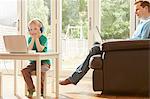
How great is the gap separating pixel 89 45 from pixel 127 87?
1.92m

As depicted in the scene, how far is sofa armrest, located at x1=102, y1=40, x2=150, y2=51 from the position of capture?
328 centimetres

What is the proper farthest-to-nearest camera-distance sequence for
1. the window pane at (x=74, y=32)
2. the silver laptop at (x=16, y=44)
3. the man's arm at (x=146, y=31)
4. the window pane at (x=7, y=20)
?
the window pane at (x=7, y=20)
the window pane at (x=74, y=32)
the man's arm at (x=146, y=31)
the silver laptop at (x=16, y=44)

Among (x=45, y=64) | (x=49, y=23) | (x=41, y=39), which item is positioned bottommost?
(x=45, y=64)

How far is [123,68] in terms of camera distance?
133 inches

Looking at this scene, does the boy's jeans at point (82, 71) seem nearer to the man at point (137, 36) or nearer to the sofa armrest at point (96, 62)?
the man at point (137, 36)

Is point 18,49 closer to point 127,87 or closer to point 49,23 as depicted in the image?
point 127,87

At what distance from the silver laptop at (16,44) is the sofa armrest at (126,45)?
3.14 ft

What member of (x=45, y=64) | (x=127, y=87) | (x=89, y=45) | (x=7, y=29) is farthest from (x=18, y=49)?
(x=7, y=29)

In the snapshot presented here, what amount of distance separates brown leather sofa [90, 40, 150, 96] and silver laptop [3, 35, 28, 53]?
921mm

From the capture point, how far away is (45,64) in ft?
10.9

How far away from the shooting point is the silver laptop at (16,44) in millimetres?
2848

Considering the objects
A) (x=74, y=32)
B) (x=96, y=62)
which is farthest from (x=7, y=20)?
(x=96, y=62)

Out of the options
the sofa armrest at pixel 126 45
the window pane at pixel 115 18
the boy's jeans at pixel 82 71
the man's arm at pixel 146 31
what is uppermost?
the window pane at pixel 115 18

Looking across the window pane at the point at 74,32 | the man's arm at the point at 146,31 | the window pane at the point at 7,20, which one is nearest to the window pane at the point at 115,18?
the window pane at the point at 74,32
